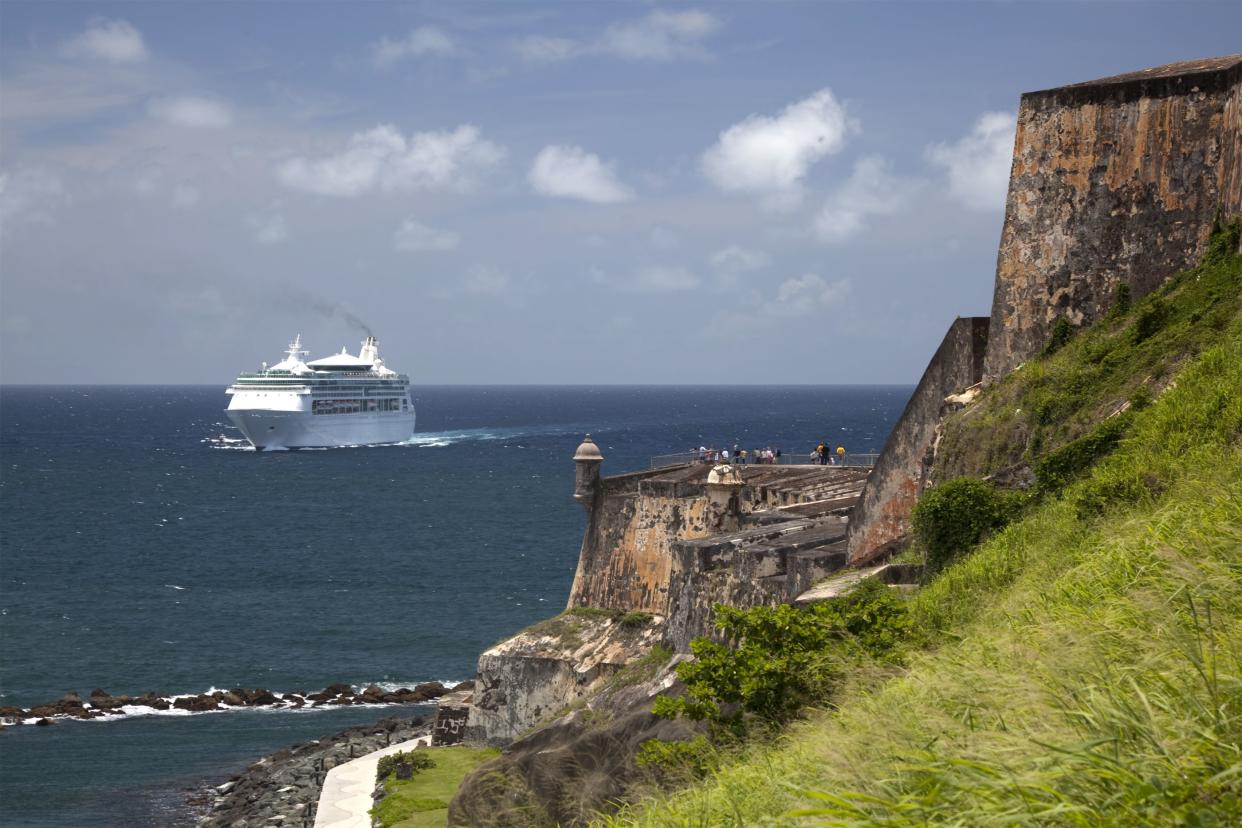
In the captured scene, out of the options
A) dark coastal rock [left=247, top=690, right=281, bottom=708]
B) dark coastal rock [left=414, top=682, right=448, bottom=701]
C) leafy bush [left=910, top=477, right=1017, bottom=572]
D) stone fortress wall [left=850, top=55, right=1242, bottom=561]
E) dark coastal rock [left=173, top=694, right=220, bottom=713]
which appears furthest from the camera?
dark coastal rock [left=414, top=682, right=448, bottom=701]

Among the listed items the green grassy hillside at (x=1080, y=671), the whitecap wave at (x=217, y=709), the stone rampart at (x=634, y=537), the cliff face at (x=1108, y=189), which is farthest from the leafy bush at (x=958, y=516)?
the whitecap wave at (x=217, y=709)

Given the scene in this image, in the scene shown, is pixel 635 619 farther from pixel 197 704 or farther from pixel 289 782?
pixel 197 704

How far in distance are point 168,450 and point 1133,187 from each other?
10585 cm

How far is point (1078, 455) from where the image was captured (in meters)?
11.6

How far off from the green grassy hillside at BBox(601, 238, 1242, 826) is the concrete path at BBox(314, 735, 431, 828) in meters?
15.2

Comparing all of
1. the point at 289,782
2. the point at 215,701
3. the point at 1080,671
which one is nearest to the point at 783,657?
the point at 1080,671

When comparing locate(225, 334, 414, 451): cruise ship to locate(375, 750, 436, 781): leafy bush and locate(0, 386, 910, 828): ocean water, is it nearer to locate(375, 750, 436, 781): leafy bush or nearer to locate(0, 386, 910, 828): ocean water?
locate(0, 386, 910, 828): ocean water

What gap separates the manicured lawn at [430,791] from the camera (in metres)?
21.2

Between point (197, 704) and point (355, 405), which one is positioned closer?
point (197, 704)

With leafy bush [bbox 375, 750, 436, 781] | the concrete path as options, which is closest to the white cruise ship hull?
the concrete path

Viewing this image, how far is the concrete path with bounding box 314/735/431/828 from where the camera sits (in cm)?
2331

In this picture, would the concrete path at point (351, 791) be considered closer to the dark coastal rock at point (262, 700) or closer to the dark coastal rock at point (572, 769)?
the dark coastal rock at point (262, 700)

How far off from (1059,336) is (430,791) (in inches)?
521

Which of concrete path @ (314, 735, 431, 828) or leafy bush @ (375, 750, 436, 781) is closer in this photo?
concrete path @ (314, 735, 431, 828)
